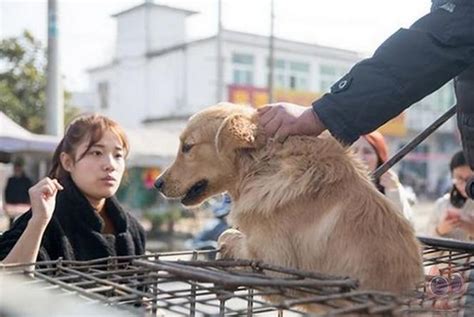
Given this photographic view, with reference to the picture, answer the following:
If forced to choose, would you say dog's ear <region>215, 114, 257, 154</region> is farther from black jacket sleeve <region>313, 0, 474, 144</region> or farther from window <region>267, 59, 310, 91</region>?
window <region>267, 59, 310, 91</region>

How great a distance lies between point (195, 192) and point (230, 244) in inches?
14.9

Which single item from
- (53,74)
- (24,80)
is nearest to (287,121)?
(53,74)

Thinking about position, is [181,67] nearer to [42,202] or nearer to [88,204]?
[88,204]

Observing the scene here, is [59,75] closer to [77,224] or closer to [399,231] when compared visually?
[77,224]

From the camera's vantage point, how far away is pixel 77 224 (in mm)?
2168

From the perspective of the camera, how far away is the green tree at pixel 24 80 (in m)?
15.3

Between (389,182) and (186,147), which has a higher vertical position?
(186,147)

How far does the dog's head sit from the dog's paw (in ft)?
0.56

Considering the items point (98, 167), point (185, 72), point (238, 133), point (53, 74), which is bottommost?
point (98, 167)

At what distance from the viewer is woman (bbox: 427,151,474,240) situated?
10.00 ft

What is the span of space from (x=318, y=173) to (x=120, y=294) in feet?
2.07

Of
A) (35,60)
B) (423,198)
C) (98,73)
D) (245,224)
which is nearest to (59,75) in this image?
(245,224)

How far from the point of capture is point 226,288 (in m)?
1.21

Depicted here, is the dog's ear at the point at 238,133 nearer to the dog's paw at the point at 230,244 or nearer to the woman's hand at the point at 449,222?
the dog's paw at the point at 230,244
